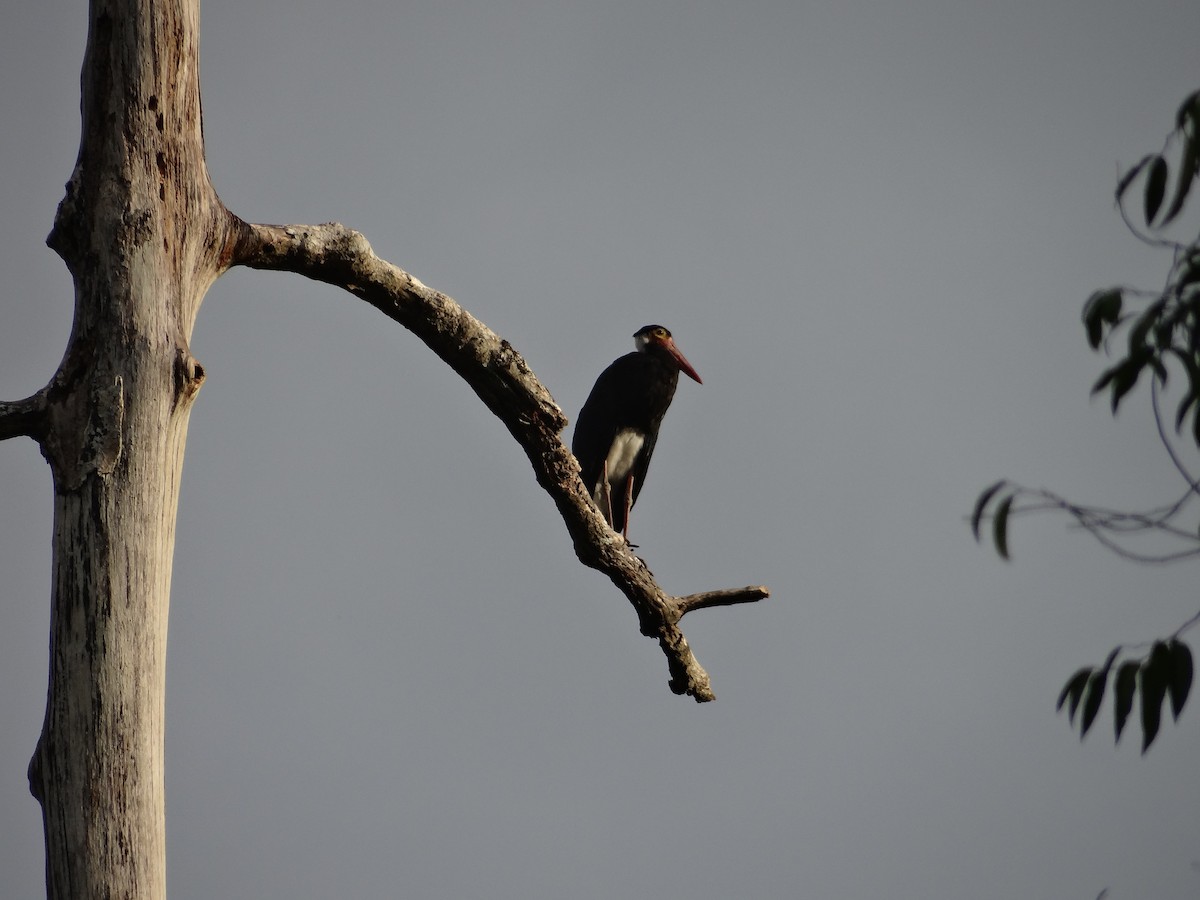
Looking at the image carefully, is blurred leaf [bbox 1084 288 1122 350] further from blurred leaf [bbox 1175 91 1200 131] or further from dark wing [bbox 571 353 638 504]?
dark wing [bbox 571 353 638 504]

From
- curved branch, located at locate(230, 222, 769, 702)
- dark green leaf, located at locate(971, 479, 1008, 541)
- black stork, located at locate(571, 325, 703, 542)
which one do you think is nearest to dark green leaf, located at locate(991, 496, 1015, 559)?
dark green leaf, located at locate(971, 479, 1008, 541)

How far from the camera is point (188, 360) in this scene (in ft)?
8.12

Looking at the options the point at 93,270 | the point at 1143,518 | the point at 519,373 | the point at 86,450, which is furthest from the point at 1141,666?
the point at 93,270

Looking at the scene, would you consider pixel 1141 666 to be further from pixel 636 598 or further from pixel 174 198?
pixel 174 198

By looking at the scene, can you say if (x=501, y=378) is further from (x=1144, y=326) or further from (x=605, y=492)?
(x=605, y=492)

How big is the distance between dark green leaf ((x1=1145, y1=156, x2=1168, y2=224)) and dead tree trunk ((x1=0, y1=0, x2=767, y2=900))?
1919mm

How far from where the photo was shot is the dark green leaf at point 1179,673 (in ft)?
5.45

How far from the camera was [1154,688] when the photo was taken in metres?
1.69

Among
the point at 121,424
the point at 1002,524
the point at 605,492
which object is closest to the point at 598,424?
the point at 605,492

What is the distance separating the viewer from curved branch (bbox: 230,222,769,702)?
289cm

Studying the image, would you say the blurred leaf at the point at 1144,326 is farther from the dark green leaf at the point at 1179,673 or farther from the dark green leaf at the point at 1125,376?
the dark green leaf at the point at 1179,673

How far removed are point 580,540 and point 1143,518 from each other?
1.99 m

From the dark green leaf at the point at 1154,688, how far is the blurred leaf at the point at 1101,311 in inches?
21.7

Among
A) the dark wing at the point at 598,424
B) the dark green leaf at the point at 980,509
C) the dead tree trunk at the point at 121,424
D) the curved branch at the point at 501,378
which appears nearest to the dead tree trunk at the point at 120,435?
the dead tree trunk at the point at 121,424
